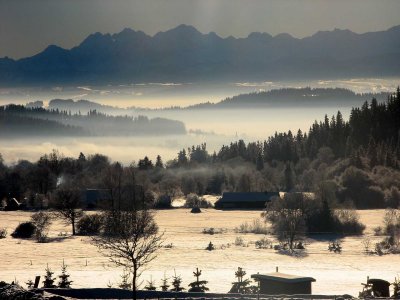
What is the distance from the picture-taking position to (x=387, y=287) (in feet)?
165

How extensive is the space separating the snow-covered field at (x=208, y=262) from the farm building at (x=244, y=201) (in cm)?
4583

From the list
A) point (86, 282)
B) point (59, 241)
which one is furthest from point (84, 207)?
point (86, 282)

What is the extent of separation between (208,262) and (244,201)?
253 ft

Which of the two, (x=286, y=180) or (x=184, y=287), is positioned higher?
(x=286, y=180)

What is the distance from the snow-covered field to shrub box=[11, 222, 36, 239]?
2.55 meters

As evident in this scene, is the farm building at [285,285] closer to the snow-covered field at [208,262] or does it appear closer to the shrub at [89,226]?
the snow-covered field at [208,262]

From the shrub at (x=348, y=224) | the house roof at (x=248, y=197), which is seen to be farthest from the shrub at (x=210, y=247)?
the house roof at (x=248, y=197)

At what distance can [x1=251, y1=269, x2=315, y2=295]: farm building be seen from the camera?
49.2 meters

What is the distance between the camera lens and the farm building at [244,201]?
143875mm

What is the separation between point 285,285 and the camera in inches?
1944

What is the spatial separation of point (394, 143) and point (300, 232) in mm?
116637

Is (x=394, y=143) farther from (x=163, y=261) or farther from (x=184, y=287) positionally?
(x=184, y=287)

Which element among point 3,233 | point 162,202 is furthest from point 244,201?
point 3,233

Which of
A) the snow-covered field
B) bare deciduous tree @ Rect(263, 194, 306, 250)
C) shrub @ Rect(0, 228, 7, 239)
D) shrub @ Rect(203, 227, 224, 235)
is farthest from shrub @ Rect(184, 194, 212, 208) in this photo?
shrub @ Rect(0, 228, 7, 239)
